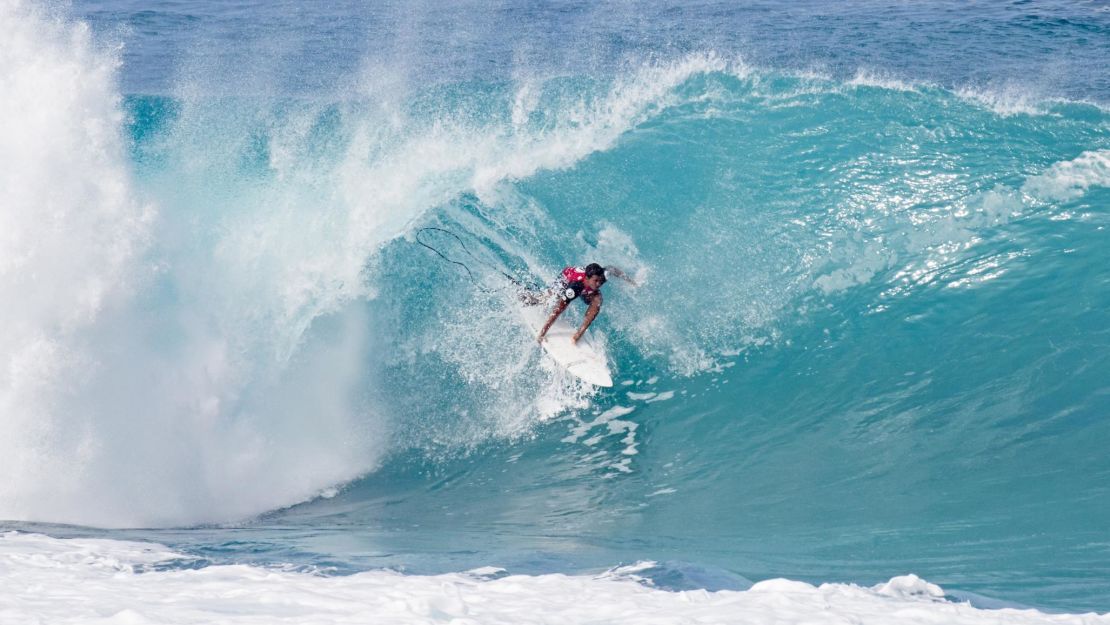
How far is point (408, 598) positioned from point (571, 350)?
5687 mm

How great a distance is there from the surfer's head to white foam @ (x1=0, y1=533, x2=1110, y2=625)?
481 cm

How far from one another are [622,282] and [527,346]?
5.77ft

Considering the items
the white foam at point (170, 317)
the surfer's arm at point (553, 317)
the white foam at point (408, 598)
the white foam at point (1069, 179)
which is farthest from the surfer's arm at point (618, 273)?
the white foam at point (1069, 179)

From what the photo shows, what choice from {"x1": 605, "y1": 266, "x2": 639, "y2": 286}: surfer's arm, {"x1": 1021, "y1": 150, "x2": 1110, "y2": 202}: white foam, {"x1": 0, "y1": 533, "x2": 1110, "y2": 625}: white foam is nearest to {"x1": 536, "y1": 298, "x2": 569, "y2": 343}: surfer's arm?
{"x1": 605, "y1": 266, "x2": 639, "y2": 286}: surfer's arm

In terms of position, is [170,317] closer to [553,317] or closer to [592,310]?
[553,317]

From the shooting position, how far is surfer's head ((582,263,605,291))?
36.9 ft

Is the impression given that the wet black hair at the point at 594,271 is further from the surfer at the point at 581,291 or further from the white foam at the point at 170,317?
the white foam at the point at 170,317

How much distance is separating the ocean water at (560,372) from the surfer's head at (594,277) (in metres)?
0.81

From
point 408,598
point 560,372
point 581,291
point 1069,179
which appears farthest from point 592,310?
point 1069,179

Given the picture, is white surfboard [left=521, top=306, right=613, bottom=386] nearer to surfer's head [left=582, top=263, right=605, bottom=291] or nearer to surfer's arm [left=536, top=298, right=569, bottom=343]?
surfer's arm [left=536, top=298, right=569, bottom=343]

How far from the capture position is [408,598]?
5969mm

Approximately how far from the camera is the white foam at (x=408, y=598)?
18.2 ft

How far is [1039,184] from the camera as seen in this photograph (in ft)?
42.7

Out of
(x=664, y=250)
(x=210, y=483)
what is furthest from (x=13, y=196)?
(x=664, y=250)
